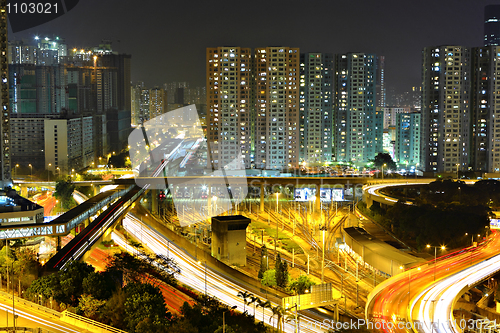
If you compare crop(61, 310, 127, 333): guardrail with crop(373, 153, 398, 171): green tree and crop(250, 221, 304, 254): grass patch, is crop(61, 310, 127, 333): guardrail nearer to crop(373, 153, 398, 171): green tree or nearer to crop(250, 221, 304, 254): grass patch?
crop(250, 221, 304, 254): grass patch

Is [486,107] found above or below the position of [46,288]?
above

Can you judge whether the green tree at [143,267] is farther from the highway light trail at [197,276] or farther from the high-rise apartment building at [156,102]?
the high-rise apartment building at [156,102]

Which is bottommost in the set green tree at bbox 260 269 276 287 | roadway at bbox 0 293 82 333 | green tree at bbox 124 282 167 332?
green tree at bbox 260 269 276 287

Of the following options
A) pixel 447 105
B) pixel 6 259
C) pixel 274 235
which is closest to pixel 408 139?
pixel 447 105

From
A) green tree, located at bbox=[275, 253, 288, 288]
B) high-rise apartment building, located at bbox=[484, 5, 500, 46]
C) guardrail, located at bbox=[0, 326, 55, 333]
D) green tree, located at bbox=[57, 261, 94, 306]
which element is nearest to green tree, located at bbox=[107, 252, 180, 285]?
green tree, located at bbox=[57, 261, 94, 306]

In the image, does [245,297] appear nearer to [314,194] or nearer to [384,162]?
[314,194]

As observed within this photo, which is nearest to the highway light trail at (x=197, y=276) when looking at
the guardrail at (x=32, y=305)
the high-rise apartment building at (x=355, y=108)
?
A: the guardrail at (x=32, y=305)
